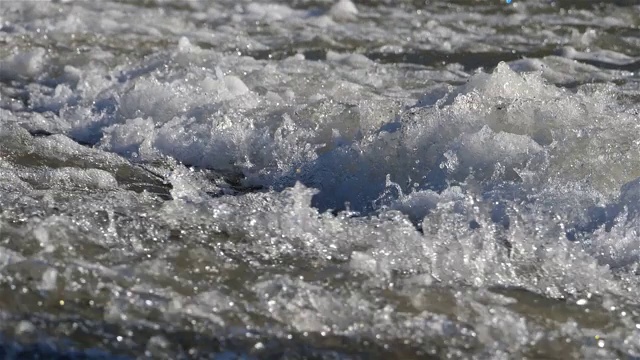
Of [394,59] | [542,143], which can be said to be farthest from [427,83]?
[542,143]

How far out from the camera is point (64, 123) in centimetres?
459

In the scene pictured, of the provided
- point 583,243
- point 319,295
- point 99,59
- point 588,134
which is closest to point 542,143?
point 588,134

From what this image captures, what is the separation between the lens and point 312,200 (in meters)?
3.72

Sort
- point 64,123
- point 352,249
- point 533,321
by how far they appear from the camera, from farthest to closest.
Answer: point 64,123, point 352,249, point 533,321

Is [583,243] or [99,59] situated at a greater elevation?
[583,243]

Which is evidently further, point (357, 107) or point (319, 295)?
point (357, 107)

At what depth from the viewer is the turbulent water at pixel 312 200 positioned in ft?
8.70

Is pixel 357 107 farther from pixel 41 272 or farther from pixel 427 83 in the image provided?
pixel 41 272

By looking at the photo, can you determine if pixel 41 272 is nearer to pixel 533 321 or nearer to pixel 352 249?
pixel 352 249

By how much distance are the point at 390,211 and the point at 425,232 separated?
0.77 ft

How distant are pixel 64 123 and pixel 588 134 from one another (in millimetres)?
2277

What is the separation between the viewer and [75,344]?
253cm

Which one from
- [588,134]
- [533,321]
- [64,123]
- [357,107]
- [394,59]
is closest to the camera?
[533,321]

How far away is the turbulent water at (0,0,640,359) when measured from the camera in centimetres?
265
